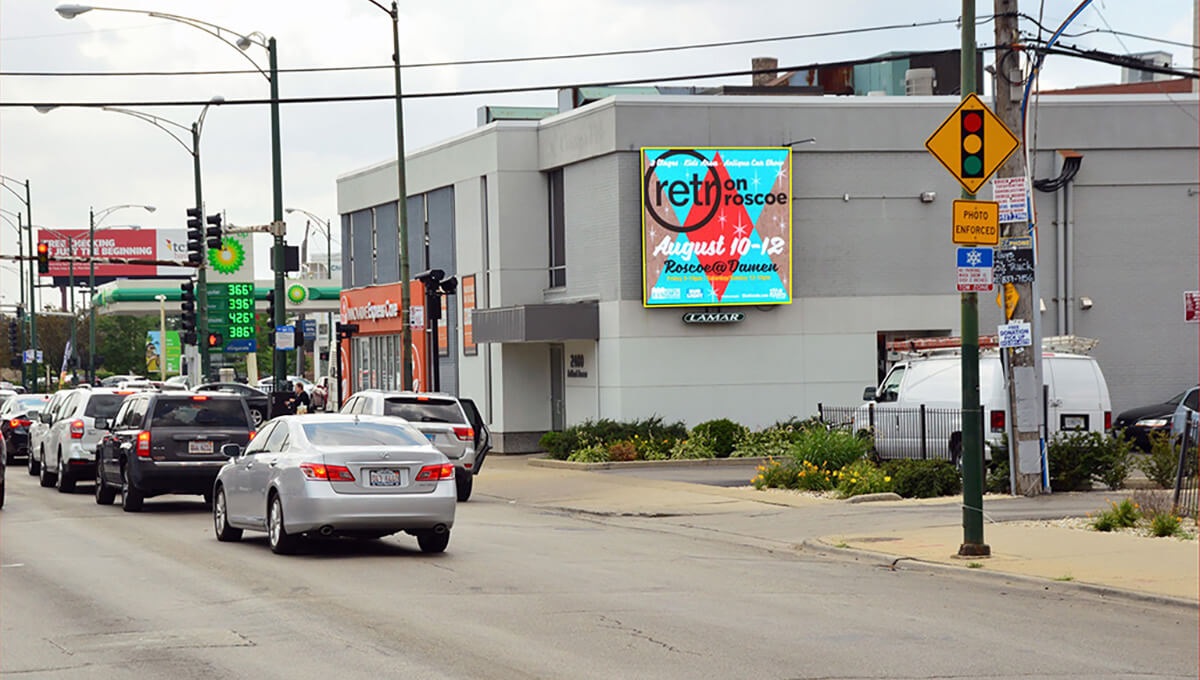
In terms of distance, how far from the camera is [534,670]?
10008 mm

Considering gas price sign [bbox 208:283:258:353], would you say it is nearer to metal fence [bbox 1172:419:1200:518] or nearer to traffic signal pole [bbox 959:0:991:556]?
metal fence [bbox 1172:419:1200:518]

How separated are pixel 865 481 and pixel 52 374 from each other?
346 feet

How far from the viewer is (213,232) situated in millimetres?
40469

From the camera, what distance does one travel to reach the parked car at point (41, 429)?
99.0 feet

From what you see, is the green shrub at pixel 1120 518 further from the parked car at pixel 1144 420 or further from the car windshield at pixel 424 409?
the parked car at pixel 1144 420

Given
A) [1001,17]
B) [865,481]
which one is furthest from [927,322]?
[1001,17]

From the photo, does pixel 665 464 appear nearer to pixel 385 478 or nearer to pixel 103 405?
pixel 103 405

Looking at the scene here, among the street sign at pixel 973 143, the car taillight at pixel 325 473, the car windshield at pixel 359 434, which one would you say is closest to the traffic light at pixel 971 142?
the street sign at pixel 973 143

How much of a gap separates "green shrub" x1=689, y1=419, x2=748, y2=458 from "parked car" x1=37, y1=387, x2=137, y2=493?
11931 millimetres

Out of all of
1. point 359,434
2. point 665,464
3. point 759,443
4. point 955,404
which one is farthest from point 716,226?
point 359,434

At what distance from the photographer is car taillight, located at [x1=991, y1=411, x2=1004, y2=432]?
25078mm

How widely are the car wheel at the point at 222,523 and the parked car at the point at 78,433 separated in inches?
335

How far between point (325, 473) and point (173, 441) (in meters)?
7.66

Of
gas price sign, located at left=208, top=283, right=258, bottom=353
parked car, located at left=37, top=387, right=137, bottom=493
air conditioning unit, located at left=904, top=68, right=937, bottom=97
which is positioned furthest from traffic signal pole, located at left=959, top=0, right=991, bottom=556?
gas price sign, located at left=208, top=283, right=258, bottom=353
